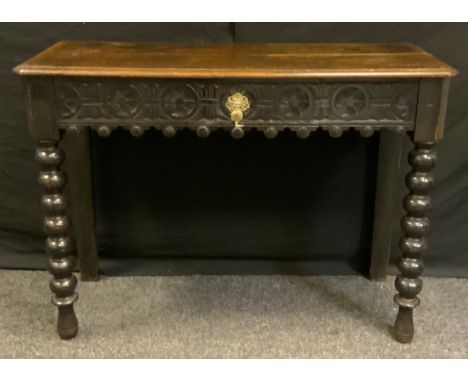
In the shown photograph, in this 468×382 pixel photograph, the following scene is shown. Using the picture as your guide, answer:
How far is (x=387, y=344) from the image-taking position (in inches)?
57.9

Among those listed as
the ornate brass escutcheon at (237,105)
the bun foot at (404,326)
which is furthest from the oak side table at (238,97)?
the bun foot at (404,326)

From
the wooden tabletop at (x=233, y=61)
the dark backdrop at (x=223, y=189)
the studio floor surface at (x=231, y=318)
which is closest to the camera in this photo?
the wooden tabletop at (x=233, y=61)

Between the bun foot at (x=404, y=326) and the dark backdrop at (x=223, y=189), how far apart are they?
35 cm

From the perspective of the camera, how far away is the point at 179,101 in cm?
129

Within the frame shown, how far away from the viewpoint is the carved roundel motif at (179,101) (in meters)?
1.28

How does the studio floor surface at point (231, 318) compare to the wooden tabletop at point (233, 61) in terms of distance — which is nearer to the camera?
the wooden tabletop at point (233, 61)

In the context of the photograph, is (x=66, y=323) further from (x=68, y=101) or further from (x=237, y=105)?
(x=237, y=105)

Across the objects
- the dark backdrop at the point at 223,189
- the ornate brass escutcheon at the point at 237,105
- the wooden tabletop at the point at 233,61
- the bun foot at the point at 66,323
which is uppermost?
the wooden tabletop at the point at 233,61

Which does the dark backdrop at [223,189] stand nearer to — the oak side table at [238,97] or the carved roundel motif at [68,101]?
the oak side table at [238,97]

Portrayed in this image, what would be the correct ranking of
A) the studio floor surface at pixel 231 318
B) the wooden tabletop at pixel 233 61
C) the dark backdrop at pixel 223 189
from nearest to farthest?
the wooden tabletop at pixel 233 61 → the studio floor surface at pixel 231 318 → the dark backdrop at pixel 223 189

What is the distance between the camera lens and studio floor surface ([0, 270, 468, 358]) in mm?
1449

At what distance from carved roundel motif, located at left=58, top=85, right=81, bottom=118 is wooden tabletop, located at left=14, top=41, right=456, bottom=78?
4 centimetres

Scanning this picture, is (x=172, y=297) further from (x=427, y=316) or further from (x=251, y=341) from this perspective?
(x=427, y=316)

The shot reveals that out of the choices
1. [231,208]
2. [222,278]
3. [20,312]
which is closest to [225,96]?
[231,208]
